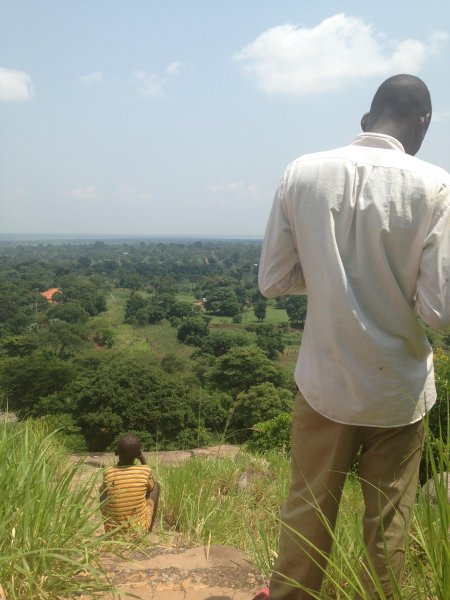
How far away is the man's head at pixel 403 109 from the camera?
1.43 meters

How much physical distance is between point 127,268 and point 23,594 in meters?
95.1

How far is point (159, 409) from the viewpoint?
21578mm

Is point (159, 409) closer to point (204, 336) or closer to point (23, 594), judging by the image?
point (23, 594)

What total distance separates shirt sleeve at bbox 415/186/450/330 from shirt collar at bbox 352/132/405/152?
181mm

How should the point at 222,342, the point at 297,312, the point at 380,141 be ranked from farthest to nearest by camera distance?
1. the point at 297,312
2. the point at 222,342
3. the point at 380,141

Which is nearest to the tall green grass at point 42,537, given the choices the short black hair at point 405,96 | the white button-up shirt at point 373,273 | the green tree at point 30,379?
the white button-up shirt at point 373,273

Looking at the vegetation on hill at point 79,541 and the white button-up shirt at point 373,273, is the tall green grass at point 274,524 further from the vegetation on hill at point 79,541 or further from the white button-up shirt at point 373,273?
the white button-up shirt at point 373,273

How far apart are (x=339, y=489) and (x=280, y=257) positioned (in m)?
0.60

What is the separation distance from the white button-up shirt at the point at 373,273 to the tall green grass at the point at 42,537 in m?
0.84

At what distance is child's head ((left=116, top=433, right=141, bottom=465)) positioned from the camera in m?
2.99

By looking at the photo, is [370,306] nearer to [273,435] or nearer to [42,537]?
[42,537]

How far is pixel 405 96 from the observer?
1.43m

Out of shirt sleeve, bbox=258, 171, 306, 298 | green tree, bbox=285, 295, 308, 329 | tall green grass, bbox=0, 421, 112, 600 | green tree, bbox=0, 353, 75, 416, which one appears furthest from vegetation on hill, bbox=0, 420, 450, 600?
green tree, bbox=285, 295, 308, 329

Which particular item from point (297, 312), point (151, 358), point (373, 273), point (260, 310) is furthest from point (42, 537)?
point (260, 310)
